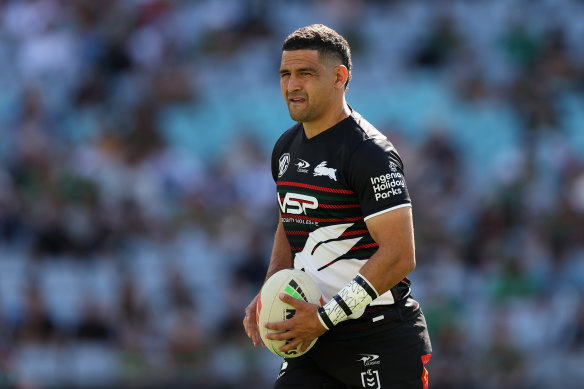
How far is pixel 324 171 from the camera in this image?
5023mm

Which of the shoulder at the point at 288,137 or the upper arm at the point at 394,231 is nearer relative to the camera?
the upper arm at the point at 394,231

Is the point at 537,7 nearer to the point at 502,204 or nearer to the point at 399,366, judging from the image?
the point at 502,204

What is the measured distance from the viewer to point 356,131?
5020mm

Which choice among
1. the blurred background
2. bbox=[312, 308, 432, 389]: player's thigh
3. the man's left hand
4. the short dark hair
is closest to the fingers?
the man's left hand

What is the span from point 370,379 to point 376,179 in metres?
1.08

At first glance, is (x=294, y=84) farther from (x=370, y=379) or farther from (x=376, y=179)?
(x=370, y=379)

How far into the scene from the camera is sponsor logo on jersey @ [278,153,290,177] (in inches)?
211

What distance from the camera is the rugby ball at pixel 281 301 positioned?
4.96 metres

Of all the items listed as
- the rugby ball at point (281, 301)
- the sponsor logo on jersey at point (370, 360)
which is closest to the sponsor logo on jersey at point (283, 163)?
the rugby ball at point (281, 301)

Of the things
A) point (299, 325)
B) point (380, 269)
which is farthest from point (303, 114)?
point (299, 325)

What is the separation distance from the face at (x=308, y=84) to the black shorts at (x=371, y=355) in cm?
110

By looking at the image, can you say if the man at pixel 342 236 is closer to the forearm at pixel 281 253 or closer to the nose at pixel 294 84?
the nose at pixel 294 84

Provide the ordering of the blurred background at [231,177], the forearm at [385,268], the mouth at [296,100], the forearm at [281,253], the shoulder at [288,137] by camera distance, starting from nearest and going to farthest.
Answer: the forearm at [385,268] < the mouth at [296,100] < the shoulder at [288,137] < the forearm at [281,253] < the blurred background at [231,177]

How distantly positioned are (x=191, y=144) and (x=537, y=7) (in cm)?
Result: 629
